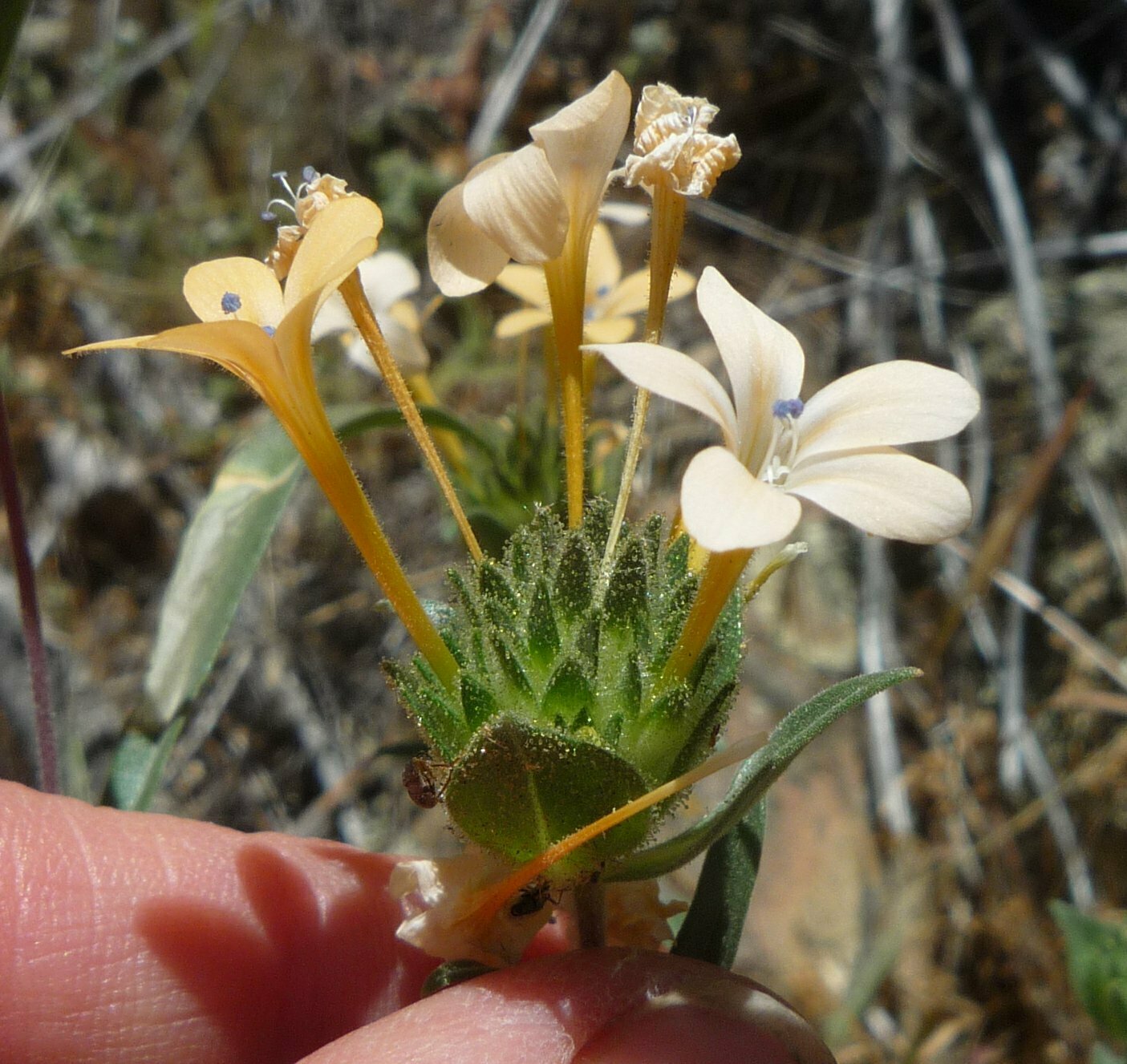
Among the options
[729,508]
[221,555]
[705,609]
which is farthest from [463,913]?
[221,555]

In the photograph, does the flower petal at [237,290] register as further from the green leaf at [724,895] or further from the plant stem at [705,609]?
the green leaf at [724,895]

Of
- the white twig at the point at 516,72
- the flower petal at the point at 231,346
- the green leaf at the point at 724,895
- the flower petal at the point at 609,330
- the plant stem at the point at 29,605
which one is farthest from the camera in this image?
the white twig at the point at 516,72

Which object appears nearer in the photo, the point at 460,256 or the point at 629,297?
the point at 460,256

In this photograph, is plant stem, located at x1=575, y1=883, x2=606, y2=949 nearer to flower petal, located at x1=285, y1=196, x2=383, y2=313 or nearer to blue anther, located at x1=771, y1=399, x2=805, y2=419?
blue anther, located at x1=771, y1=399, x2=805, y2=419

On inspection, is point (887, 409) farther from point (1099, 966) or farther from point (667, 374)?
point (1099, 966)

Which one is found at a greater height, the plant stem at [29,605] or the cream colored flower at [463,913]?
the plant stem at [29,605]

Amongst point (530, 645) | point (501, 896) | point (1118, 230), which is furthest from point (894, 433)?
point (1118, 230)

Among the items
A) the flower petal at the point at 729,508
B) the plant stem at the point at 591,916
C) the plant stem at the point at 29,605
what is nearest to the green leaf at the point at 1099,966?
the plant stem at the point at 591,916
